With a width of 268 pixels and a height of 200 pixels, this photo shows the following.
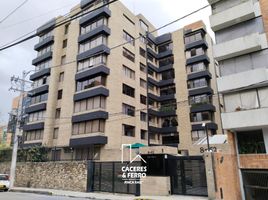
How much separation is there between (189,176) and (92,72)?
1957 cm

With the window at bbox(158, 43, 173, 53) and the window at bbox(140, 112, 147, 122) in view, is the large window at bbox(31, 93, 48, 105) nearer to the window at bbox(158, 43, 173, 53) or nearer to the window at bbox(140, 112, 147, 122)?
the window at bbox(140, 112, 147, 122)

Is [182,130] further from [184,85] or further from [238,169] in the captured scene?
[238,169]

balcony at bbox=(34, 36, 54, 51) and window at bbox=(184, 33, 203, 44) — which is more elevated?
window at bbox=(184, 33, 203, 44)

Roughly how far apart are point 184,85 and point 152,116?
309 inches

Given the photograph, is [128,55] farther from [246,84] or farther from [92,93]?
[246,84]

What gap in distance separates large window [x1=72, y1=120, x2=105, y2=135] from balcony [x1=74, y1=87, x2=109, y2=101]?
131 inches

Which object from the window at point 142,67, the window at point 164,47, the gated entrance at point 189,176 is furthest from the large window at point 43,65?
the gated entrance at point 189,176

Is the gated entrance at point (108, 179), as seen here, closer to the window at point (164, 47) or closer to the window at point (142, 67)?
the window at point (142, 67)

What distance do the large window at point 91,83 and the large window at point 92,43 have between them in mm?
4788

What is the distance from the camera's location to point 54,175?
21969 mm

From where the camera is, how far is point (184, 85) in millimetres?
40469

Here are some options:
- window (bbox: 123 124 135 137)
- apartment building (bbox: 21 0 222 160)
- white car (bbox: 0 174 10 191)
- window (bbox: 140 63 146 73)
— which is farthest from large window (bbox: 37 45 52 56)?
white car (bbox: 0 174 10 191)

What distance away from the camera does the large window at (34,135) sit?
113 feet

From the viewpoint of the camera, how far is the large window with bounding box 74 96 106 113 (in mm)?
28867
